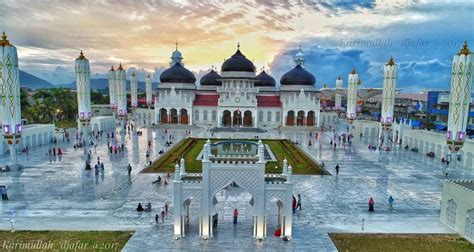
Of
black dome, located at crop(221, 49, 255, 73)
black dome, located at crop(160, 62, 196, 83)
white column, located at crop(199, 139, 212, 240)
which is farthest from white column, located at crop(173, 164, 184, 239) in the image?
black dome, located at crop(160, 62, 196, 83)

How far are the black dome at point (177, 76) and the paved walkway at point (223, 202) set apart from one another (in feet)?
121

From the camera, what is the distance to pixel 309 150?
120 feet

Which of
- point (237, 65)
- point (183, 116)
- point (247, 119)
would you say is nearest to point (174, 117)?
point (183, 116)

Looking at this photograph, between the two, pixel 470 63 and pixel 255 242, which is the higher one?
pixel 470 63

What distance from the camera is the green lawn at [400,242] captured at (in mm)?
13953

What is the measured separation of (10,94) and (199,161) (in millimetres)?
15896

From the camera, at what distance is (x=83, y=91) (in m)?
42.1

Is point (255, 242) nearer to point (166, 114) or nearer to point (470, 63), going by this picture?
point (470, 63)

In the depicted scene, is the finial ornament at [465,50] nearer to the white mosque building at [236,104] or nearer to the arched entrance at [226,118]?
the white mosque building at [236,104]

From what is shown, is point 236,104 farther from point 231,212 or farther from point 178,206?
point 178,206

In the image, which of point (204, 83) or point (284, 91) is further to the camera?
point (204, 83)

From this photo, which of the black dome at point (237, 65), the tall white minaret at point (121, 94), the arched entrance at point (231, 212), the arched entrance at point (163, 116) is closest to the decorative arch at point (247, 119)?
the black dome at point (237, 65)

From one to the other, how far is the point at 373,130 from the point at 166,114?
35614 mm

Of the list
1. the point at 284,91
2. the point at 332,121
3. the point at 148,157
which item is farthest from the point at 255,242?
the point at 332,121
